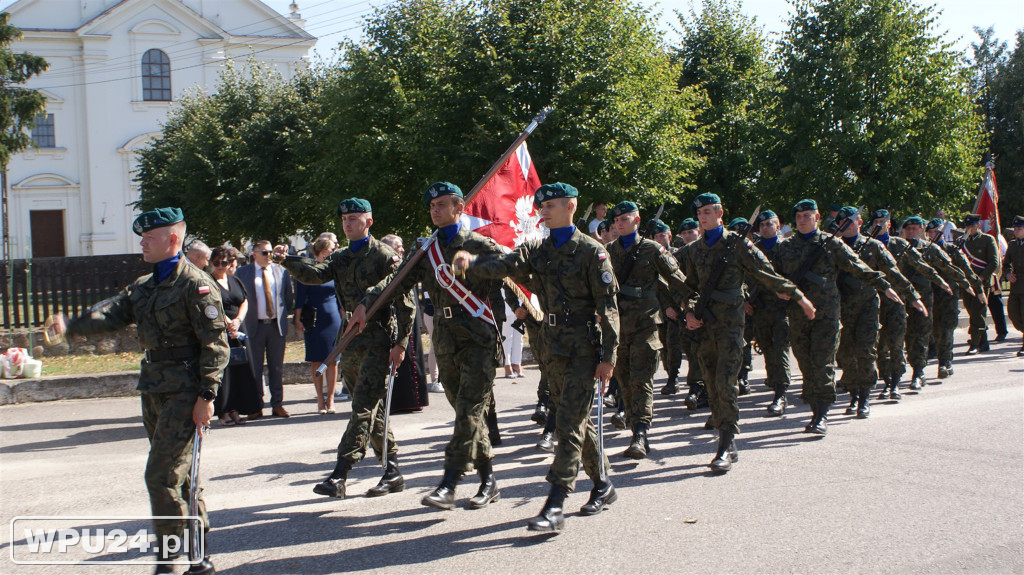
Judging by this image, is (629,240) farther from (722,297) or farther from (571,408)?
(571,408)

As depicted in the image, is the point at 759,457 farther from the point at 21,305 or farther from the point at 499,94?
the point at 499,94

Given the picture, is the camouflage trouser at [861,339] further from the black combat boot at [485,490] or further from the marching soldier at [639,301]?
the black combat boot at [485,490]

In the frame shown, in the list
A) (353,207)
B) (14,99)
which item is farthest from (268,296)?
(14,99)

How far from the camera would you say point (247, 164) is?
98.0ft

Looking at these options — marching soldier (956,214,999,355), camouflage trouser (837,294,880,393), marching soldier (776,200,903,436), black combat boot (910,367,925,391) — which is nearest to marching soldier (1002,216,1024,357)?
marching soldier (956,214,999,355)

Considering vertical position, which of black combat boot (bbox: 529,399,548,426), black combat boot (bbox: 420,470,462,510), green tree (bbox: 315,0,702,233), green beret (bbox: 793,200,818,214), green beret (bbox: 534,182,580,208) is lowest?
black combat boot (bbox: 420,470,462,510)

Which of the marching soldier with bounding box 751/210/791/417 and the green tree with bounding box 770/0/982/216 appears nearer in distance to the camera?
the marching soldier with bounding box 751/210/791/417

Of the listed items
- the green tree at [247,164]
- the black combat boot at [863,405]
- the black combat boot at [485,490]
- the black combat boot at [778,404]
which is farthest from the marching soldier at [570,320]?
the green tree at [247,164]

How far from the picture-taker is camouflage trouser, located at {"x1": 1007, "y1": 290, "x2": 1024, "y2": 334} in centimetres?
1404

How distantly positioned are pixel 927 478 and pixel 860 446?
1142 mm

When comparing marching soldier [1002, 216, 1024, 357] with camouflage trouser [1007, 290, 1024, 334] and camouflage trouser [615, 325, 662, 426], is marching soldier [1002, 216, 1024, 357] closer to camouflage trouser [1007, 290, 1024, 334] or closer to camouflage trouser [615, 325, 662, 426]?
camouflage trouser [1007, 290, 1024, 334]

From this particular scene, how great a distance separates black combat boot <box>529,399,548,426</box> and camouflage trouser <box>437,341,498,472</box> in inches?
115

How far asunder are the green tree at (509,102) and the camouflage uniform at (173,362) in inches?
635

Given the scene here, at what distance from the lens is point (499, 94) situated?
816 inches
